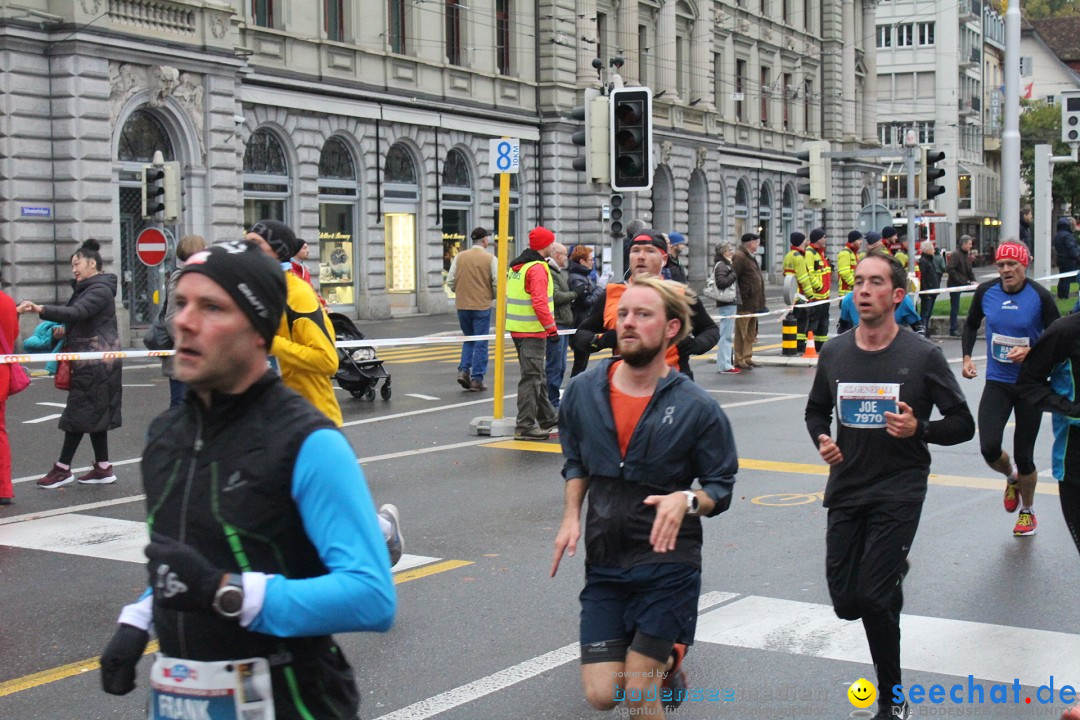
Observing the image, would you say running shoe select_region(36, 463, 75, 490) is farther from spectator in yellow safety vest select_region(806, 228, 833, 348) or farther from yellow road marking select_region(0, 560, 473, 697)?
spectator in yellow safety vest select_region(806, 228, 833, 348)

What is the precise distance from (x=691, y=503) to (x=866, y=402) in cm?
141

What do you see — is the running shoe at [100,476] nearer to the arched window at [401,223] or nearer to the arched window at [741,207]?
the arched window at [401,223]

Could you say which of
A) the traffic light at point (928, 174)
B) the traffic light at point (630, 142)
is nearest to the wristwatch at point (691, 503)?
the traffic light at point (630, 142)

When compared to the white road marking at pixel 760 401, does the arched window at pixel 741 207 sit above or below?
above

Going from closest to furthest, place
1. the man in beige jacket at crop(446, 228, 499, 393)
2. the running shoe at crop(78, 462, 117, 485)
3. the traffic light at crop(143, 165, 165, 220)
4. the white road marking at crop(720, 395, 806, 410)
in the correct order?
the running shoe at crop(78, 462, 117, 485), the white road marking at crop(720, 395, 806, 410), the man in beige jacket at crop(446, 228, 499, 393), the traffic light at crop(143, 165, 165, 220)

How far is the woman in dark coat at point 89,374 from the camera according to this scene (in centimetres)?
1067

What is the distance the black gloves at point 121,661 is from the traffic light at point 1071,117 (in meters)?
21.8

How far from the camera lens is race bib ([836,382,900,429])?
17.7ft

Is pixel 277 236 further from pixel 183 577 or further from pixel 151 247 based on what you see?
pixel 151 247

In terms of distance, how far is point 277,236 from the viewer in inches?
276

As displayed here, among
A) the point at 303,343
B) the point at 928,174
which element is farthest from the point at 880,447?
the point at 928,174

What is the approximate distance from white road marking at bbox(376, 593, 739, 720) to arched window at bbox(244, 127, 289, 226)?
2536cm

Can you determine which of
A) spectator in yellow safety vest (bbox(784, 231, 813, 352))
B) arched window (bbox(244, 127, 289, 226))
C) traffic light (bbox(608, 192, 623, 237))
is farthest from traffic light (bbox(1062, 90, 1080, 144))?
arched window (bbox(244, 127, 289, 226))

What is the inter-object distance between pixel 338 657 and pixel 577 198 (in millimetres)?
40230
